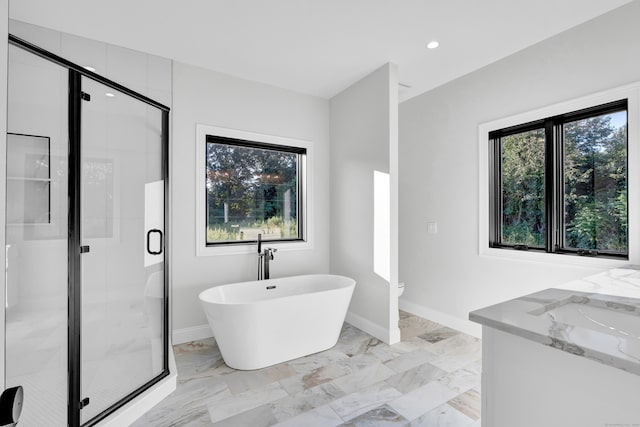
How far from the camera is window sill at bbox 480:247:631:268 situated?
2160 millimetres

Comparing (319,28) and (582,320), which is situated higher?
(319,28)

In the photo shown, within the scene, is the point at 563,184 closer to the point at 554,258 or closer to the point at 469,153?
the point at 554,258

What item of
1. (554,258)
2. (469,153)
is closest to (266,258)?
(469,153)

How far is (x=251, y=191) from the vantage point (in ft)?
11.2

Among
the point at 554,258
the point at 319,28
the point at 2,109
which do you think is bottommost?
the point at 554,258

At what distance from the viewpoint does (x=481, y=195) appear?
2.97m

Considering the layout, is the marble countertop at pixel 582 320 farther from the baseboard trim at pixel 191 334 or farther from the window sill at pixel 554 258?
the baseboard trim at pixel 191 334

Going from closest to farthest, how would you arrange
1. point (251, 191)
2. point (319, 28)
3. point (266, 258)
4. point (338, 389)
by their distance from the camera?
point (338, 389) < point (319, 28) < point (266, 258) < point (251, 191)

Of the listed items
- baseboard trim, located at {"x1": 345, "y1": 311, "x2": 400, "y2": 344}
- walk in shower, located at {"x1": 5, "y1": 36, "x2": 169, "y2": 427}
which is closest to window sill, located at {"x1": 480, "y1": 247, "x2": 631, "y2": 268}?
baseboard trim, located at {"x1": 345, "y1": 311, "x2": 400, "y2": 344}

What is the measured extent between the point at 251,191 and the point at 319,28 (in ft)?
5.78

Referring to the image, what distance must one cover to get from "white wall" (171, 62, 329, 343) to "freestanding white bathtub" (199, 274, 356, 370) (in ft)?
1.33

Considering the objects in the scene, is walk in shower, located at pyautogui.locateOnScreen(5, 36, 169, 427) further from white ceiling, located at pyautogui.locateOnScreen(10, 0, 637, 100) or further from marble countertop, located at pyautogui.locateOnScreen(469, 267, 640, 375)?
marble countertop, located at pyautogui.locateOnScreen(469, 267, 640, 375)

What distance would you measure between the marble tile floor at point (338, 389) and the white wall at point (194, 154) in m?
0.51

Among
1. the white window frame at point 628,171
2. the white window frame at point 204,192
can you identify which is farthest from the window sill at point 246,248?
the white window frame at point 628,171
